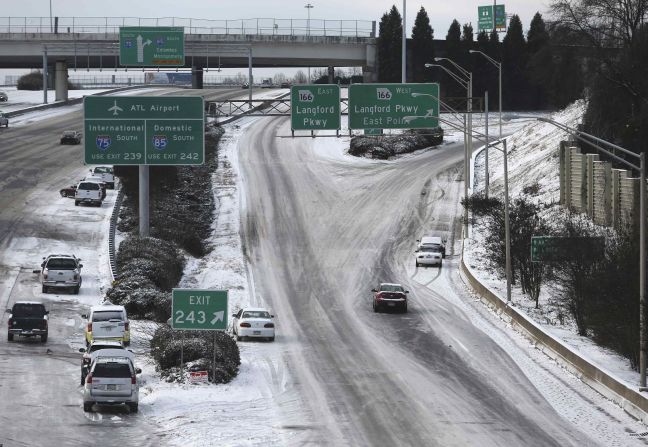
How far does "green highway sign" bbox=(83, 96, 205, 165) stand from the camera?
57.5 m

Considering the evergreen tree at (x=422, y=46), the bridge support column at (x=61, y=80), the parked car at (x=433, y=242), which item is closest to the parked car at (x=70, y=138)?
the bridge support column at (x=61, y=80)

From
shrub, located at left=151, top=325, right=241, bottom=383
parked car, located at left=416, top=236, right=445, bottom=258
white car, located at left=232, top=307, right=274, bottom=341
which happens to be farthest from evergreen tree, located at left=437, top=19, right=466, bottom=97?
shrub, located at left=151, top=325, right=241, bottom=383

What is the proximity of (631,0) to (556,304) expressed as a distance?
26432mm

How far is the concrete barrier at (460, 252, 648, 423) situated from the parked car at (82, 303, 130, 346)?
44.8 ft

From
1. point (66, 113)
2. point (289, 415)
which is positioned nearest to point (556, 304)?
point (289, 415)

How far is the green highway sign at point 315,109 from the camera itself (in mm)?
56844

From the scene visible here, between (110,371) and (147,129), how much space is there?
2872 cm

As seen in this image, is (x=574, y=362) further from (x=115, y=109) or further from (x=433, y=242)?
(x=115, y=109)

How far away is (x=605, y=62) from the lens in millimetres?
66625

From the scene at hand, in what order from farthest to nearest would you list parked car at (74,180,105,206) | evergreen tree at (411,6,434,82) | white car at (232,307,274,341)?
evergreen tree at (411,6,434,82) → parked car at (74,180,105,206) → white car at (232,307,274,341)

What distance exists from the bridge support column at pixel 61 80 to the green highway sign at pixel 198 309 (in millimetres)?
92170

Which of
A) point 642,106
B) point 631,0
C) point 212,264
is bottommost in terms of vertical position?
point 212,264

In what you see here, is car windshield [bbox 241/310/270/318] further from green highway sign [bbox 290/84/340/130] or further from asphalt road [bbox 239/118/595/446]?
green highway sign [bbox 290/84/340/130]

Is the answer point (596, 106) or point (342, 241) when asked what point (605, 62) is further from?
point (342, 241)
